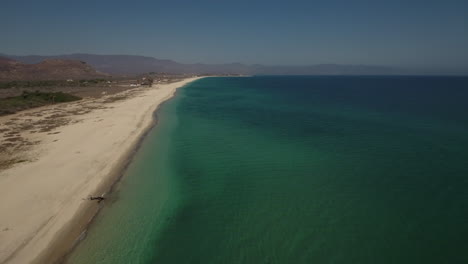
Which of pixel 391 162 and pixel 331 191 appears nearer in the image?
pixel 331 191

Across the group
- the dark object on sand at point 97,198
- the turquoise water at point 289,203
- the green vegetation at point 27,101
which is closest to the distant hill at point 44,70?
the green vegetation at point 27,101

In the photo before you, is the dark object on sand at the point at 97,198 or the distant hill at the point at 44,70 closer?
the dark object on sand at the point at 97,198

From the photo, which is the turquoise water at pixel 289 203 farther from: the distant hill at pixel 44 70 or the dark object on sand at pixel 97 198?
the distant hill at pixel 44 70

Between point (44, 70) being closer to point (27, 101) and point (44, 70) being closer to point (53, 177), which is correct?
point (27, 101)

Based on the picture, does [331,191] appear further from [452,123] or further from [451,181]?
[452,123]

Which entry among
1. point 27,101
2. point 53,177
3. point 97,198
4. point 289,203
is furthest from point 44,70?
point 289,203

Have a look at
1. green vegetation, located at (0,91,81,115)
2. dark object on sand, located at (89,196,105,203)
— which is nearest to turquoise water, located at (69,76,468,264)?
dark object on sand, located at (89,196,105,203)

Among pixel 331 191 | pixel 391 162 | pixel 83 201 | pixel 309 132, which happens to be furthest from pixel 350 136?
pixel 83 201
